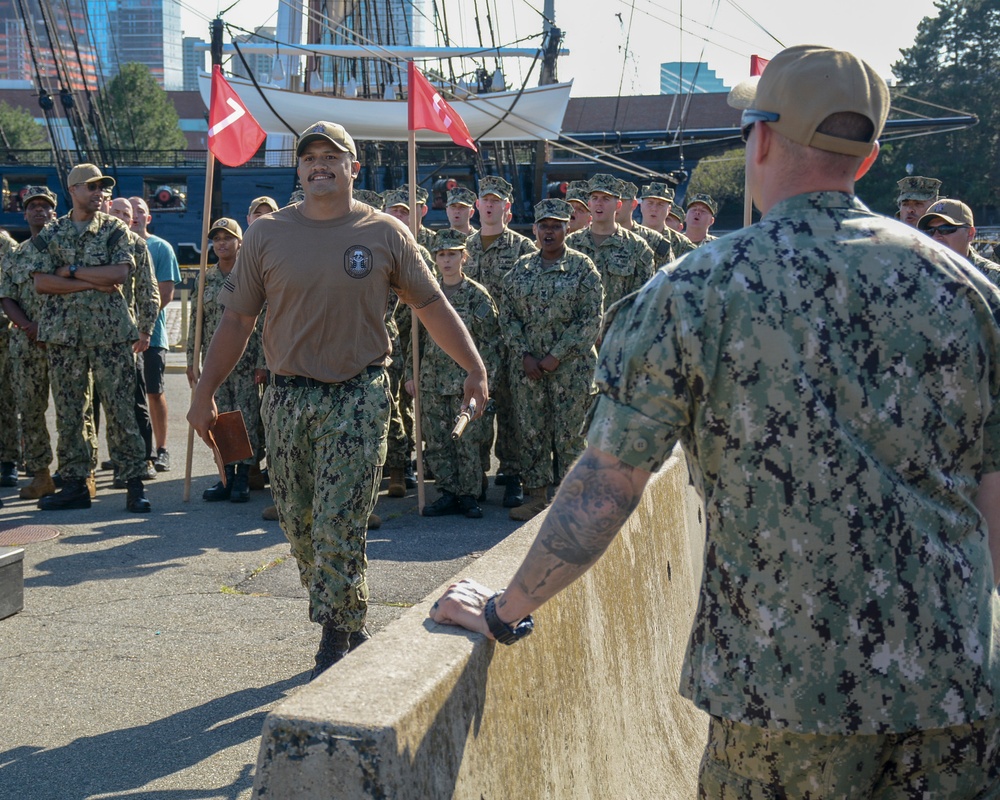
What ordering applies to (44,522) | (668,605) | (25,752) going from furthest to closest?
(44,522), (25,752), (668,605)

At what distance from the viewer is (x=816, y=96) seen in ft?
7.06

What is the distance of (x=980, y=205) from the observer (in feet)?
183

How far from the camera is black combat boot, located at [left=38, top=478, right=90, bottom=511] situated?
904cm

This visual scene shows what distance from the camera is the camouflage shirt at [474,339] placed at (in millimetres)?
9250

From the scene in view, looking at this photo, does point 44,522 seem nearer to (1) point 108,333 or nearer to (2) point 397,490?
(1) point 108,333

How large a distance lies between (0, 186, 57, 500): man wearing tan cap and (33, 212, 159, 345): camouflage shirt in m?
0.24

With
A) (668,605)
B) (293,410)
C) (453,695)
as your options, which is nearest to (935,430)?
(453,695)

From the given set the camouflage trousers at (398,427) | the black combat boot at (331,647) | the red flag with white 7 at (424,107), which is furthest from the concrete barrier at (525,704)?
the red flag with white 7 at (424,107)

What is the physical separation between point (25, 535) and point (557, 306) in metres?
3.88

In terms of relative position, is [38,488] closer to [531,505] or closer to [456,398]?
[456,398]

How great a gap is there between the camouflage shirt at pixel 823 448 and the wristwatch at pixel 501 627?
1.58ft

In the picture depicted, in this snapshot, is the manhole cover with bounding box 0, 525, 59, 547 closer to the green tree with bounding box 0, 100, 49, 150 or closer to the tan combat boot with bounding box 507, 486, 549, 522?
the tan combat boot with bounding box 507, 486, 549, 522

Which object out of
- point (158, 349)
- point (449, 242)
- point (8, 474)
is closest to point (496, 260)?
point (449, 242)

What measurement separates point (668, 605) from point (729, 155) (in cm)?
5225
